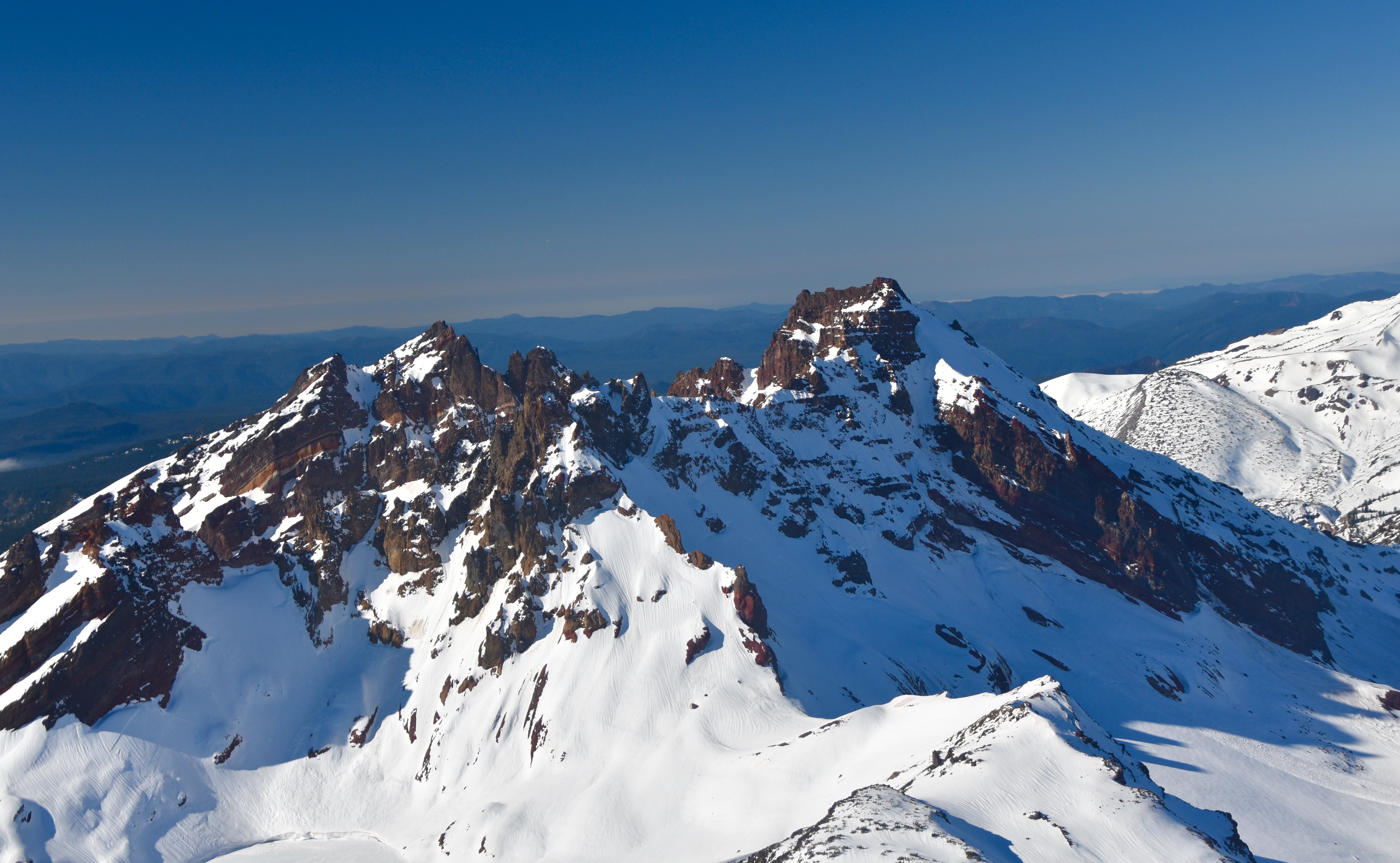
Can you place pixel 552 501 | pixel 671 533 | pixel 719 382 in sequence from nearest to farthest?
pixel 671 533
pixel 552 501
pixel 719 382

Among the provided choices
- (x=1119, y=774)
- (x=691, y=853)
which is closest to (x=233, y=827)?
(x=691, y=853)

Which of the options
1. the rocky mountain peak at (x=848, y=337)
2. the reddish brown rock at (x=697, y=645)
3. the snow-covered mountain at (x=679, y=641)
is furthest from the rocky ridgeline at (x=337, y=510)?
the rocky mountain peak at (x=848, y=337)

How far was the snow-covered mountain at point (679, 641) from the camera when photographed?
74.2 metres

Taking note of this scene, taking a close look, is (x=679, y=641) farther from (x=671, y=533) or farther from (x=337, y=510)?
(x=337, y=510)

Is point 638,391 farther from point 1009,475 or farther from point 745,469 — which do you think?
point 1009,475

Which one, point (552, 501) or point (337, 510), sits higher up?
point (552, 501)

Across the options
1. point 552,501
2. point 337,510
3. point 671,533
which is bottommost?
point 671,533

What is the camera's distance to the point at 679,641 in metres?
98.6

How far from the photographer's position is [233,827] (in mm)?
94750

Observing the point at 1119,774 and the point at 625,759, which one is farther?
the point at 625,759

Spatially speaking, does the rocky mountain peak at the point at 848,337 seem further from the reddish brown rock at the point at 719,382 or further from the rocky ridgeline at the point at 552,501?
the reddish brown rock at the point at 719,382

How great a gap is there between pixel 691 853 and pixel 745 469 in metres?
73.0

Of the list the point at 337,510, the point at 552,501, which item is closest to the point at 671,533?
the point at 552,501

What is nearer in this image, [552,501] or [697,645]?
[697,645]
